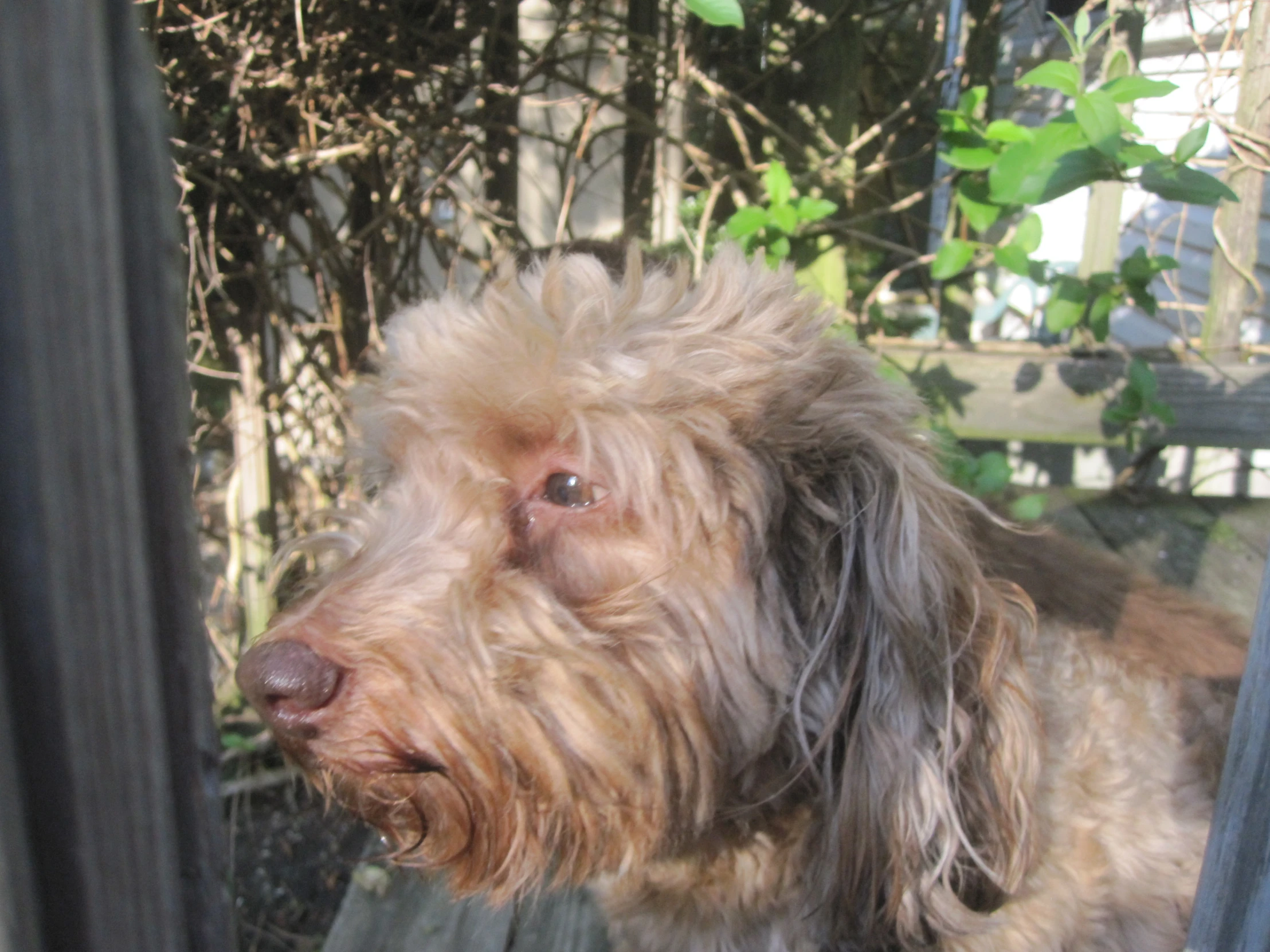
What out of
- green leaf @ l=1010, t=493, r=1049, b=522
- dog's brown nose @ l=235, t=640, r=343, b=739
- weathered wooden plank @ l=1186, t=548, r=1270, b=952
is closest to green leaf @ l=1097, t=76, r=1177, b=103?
green leaf @ l=1010, t=493, r=1049, b=522

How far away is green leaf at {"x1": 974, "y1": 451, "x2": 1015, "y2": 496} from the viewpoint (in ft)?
8.91

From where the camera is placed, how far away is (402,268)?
3.26 m

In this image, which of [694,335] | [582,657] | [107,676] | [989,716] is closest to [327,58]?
[694,335]

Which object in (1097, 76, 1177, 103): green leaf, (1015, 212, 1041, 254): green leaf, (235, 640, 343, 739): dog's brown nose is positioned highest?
(1097, 76, 1177, 103): green leaf

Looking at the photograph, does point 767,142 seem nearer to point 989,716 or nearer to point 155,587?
point 989,716

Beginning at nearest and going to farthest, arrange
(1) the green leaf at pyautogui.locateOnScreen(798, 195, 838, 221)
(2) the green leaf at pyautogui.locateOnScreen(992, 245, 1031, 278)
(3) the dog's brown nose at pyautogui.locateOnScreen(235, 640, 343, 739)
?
1. (3) the dog's brown nose at pyautogui.locateOnScreen(235, 640, 343, 739)
2. (2) the green leaf at pyautogui.locateOnScreen(992, 245, 1031, 278)
3. (1) the green leaf at pyautogui.locateOnScreen(798, 195, 838, 221)

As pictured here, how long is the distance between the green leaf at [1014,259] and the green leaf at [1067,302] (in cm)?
23

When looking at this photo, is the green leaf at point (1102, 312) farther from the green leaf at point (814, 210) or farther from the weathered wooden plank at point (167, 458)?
the weathered wooden plank at point (167, 458)

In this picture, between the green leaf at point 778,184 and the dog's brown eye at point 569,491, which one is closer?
the dog's brown eye at point 569,491

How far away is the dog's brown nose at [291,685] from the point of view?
1.18 meters

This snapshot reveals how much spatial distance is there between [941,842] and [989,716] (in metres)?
0.19

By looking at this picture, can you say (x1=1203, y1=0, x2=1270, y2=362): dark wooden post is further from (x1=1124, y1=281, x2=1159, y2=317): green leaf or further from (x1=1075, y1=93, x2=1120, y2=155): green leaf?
(x1=1075, y1=93, x2=1120, y2=155): green leaf

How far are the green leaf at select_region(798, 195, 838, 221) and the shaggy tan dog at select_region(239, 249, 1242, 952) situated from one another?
4.36ft

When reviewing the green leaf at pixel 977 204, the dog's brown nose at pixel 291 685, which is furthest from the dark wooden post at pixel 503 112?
the dog's brown nose at pixel 291 685
